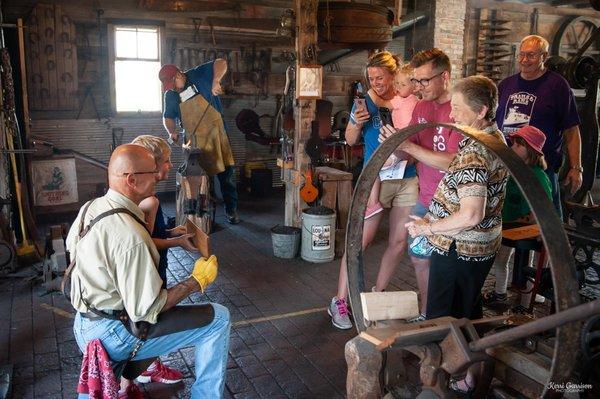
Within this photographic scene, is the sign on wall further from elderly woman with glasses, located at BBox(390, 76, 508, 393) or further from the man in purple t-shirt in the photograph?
elderly woman with glasses, located at BBox(390, 76, 508, 393)

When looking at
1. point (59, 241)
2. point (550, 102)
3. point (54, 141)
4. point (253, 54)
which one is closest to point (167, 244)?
point (59, 241)

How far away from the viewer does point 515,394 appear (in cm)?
210

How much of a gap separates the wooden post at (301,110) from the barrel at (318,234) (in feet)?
1.37

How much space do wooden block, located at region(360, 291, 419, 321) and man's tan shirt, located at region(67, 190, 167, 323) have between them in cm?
97

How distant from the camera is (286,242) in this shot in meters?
5.98

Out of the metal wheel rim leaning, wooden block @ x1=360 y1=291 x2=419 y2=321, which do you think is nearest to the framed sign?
wooden block @ x1=360 y1=291 x2=419 y2=321

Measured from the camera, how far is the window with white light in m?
9.13

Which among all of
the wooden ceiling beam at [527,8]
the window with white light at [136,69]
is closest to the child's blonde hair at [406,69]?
the window with white light at [136,69]

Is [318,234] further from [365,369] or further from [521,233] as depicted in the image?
[365,369]

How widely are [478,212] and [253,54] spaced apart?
8.12 meters

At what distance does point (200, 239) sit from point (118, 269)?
0.65 m

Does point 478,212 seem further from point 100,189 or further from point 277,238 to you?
point 100,189

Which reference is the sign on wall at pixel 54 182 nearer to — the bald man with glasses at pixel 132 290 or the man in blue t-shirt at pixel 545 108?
the bald man with glasses at pixel 132 290

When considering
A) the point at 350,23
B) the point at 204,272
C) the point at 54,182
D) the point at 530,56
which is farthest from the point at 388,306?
the point at 54,182
